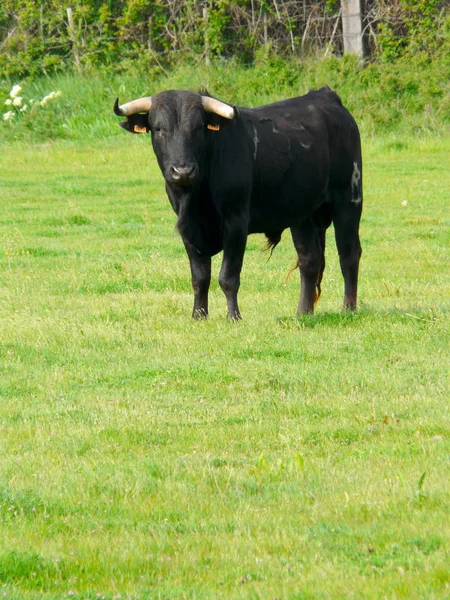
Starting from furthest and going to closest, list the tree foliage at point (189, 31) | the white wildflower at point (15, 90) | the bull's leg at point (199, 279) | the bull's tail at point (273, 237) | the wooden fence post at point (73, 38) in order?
the wooden fence post at point (73, 38)
the tree foliage at point (189, 31)
the white wildflower at point (15, 90)
the bull's tail at point (273, 237)
the bull's leg at point (199, 279)

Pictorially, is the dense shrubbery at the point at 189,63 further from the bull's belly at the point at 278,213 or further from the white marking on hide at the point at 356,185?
the bull's belly at the point at 278,213

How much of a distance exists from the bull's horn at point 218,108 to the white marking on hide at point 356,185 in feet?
5.06

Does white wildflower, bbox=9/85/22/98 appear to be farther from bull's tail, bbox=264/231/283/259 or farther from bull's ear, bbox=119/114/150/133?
bull's ear, bbox=119/114/150/133

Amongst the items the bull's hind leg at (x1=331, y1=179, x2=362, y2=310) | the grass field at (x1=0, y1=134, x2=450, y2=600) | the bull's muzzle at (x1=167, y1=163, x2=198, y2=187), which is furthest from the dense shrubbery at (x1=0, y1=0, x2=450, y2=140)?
the bull's muzzle at (x1=167, y1=163, x2=198, y2=187)

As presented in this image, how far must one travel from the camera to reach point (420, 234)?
1311 cm

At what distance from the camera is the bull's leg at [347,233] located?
30.9 feet

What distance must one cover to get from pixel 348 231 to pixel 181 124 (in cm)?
190

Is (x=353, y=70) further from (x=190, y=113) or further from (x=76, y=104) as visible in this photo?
(x=190, y=113)

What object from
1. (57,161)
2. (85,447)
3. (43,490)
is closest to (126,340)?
(85,447)

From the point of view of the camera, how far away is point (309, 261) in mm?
9445

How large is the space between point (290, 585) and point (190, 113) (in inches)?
207

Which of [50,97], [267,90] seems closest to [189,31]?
[267,90]

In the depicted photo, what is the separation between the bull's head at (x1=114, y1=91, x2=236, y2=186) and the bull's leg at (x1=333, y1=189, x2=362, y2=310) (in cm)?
148

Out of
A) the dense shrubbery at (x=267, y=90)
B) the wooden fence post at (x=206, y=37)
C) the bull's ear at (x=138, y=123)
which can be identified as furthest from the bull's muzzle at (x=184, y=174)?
the wooden fence post at (x=206, y=37)
